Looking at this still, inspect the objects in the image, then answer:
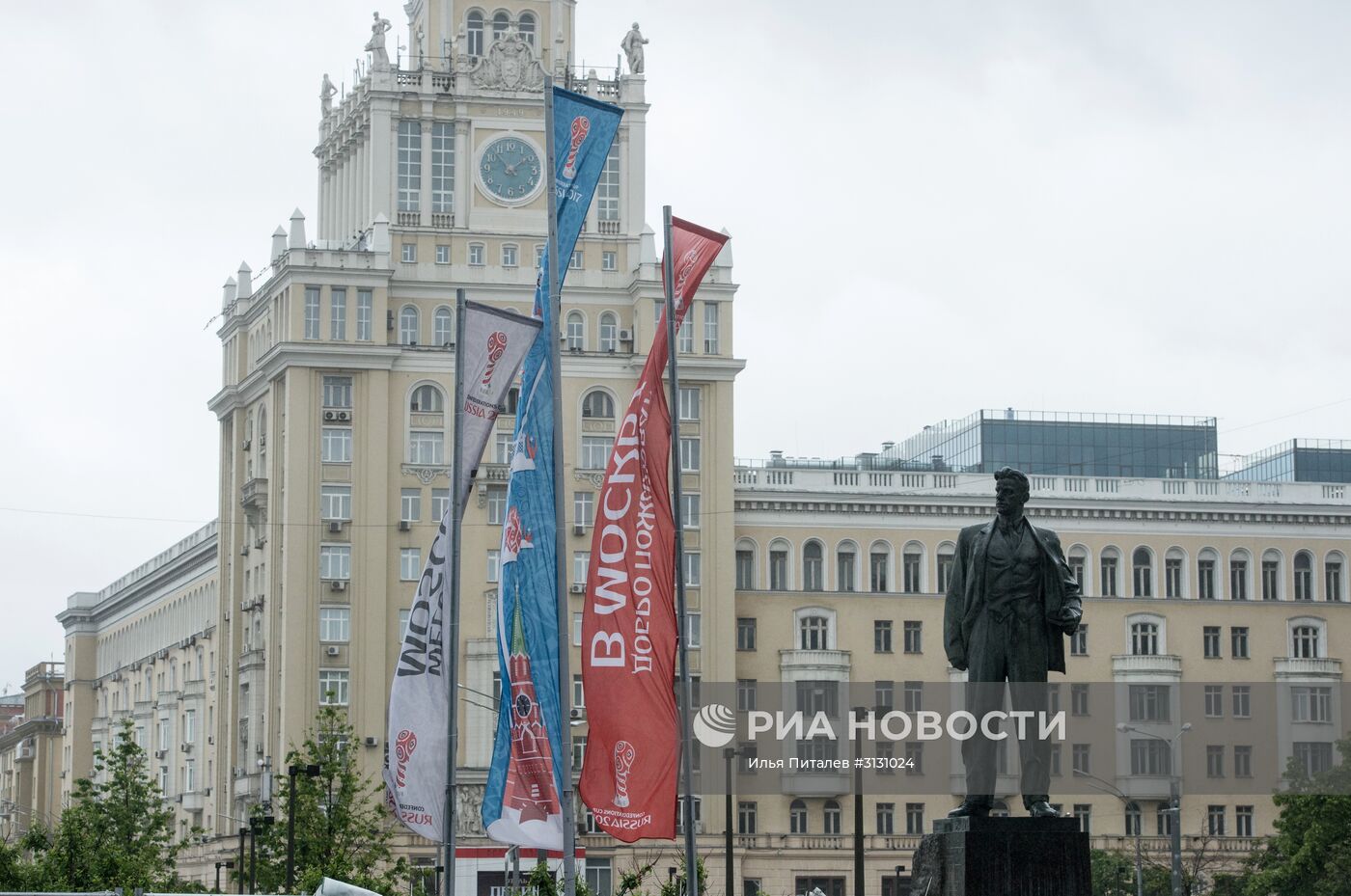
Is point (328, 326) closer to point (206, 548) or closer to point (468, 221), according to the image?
point (468, 221)

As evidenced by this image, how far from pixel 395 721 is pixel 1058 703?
6286 cm

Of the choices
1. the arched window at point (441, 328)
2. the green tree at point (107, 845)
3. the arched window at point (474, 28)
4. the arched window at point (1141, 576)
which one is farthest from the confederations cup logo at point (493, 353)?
the arched window at point (1141, 576)

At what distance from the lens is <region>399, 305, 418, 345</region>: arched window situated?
90.1 m

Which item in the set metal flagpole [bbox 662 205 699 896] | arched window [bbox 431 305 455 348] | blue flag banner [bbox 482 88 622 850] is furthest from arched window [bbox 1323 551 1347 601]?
blue flag banner [bbox 482 88 622 850]

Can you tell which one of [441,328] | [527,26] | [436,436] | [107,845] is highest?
[527,26]

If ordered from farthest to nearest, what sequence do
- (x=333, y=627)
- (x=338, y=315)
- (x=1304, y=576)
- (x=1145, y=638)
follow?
(x=1304, y=576) → (x=1145, y=638) → (x=338, y=315) → (x=333, y=627)

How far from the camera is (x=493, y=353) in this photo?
107 feet

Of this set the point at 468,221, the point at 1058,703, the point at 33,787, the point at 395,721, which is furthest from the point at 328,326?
the point at 33,787

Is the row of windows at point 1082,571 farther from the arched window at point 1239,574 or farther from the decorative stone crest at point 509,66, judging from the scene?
the decorative stone crest at point 509,66

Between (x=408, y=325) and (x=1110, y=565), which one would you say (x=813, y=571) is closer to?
(x=1110, y=565)

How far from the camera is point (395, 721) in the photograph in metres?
32.6

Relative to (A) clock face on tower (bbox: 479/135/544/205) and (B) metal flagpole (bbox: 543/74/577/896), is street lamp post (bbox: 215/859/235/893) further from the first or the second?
(B) metal flagpole (bbox: 543/74/577/896)

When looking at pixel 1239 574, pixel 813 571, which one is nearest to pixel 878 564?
pixel 813 571

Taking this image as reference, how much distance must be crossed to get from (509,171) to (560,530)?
6356cm
